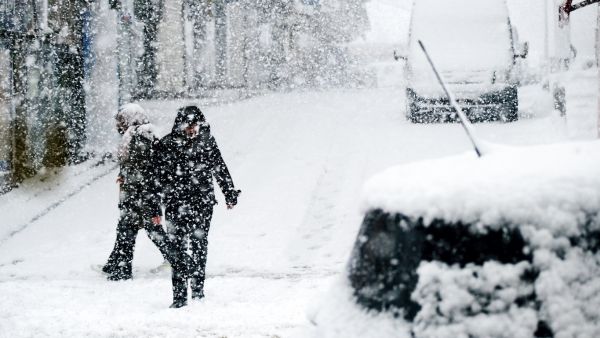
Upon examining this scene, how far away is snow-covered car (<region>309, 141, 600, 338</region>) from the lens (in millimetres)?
2037

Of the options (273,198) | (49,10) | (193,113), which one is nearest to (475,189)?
(193,113)

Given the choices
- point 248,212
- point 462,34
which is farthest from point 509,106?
point 248,212

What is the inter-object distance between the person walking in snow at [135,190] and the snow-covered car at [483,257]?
475 cm

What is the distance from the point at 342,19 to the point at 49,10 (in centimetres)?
2874

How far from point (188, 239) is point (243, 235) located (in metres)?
2.64

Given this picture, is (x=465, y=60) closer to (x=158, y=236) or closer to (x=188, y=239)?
(x=158, y=236)

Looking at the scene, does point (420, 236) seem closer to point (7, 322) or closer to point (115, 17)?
point (7, 322)

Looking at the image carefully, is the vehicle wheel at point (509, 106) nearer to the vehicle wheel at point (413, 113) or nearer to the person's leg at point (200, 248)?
the vehicle wheel at point (413, 113)

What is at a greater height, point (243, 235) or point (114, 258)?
point (114, 258)

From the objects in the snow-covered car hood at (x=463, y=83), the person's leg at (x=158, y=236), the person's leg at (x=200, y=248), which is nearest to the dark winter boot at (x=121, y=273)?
the person's leg at (x=158, y=236)

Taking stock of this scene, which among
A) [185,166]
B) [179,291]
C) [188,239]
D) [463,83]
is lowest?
[179,291]

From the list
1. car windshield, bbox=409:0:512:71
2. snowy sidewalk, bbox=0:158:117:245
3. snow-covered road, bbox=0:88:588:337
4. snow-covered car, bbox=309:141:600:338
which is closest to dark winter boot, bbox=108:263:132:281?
snow-covered road, bbox=0:88:588:337

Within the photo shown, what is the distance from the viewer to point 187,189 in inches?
248

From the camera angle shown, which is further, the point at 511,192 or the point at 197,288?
the point at 197,288
